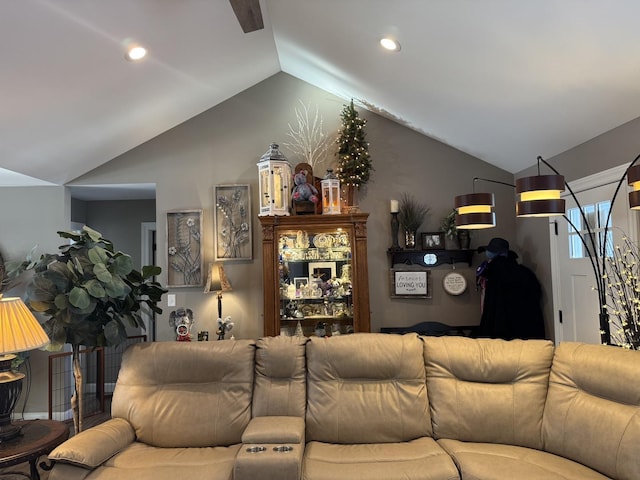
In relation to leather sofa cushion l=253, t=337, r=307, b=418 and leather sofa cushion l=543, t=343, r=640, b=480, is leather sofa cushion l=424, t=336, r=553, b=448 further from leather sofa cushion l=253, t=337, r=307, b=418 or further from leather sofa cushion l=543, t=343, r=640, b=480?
leather sofa cushion l=253, t=337, r=307, b=418

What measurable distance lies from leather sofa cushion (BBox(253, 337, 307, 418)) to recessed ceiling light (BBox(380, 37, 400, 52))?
2.15 metres

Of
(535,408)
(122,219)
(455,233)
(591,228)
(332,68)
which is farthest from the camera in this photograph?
(122,219)

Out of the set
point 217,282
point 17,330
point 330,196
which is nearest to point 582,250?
point 330,196

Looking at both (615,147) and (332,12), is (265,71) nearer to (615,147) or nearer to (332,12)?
(332,12)

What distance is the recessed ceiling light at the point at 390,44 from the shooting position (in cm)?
302

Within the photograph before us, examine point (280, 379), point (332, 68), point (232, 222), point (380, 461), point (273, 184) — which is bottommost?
point (380, 461)

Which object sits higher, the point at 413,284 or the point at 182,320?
the point at 413,284

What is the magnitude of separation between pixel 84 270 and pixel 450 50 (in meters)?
2.75

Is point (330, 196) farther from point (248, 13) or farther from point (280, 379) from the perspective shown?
point (280, 379)

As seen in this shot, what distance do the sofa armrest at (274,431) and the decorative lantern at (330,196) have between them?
2.16 metres

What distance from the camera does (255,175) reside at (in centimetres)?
457

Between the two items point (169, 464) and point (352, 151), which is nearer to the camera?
point (169, 464)

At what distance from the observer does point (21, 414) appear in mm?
4391

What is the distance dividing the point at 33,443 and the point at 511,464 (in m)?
2.51
